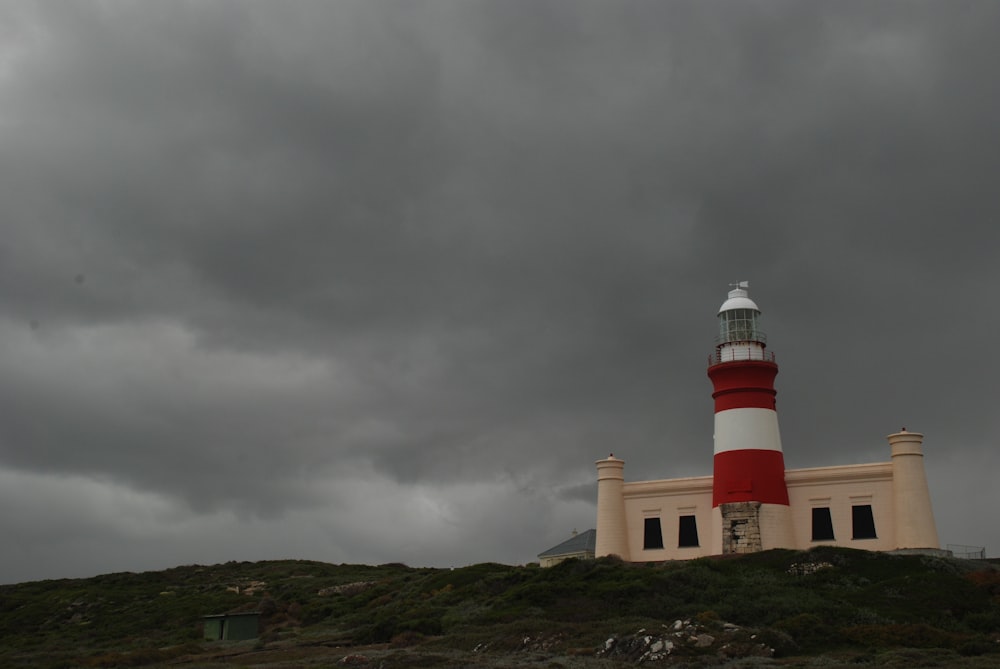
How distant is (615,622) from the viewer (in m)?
Answer: 31.8

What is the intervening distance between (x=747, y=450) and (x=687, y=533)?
17.7 feet

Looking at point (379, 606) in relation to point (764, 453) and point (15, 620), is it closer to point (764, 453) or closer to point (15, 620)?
point (764, 453)

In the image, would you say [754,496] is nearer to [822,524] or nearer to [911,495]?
[822,524]

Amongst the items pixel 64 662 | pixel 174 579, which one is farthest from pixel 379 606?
pixel 174 579

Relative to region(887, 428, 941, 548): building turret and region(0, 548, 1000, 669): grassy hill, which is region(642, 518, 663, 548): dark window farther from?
region(887, 428, 941, 548): building turret

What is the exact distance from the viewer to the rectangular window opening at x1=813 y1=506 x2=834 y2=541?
41906 millimetres

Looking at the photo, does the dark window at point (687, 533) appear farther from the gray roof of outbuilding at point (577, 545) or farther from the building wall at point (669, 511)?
the gray roof of outbuilding at point (577, 545)

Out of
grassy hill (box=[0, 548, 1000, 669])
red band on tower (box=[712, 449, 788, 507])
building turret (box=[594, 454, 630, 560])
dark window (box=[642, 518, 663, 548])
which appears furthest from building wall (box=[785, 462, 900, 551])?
building turret (box=[594, 454, 630, 560])

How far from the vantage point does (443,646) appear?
3131cm

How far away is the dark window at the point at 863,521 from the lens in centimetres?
4112

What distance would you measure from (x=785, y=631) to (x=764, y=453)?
1364cm

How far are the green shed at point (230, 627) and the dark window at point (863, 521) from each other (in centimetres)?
2776

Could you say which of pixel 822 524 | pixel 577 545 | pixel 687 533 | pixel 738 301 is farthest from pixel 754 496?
pixel 577 545

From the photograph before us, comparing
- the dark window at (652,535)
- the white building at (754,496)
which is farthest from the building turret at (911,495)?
the dark window at (652,535)
